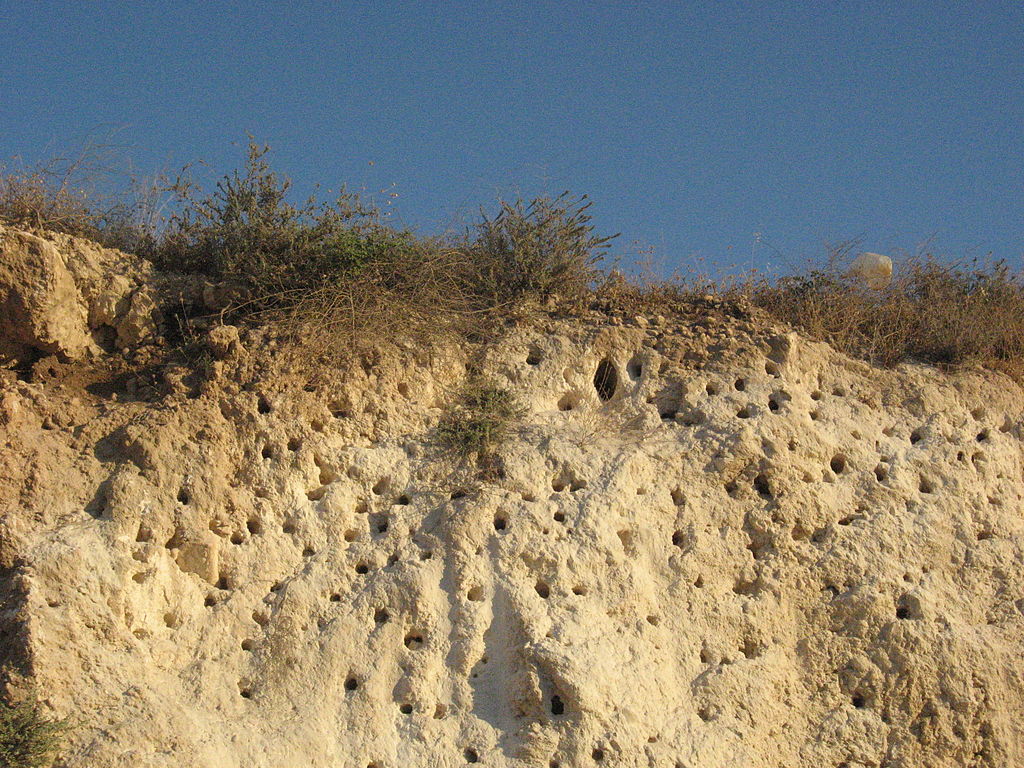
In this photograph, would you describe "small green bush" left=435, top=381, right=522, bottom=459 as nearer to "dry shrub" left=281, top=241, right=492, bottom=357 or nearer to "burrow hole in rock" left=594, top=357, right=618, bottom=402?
"dry shrub" left=281, top=241, right=492, bottom=357

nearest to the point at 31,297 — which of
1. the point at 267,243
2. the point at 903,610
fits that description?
the point at 267,243

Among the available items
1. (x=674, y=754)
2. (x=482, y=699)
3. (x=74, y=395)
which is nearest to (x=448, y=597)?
(x=482, y=699)

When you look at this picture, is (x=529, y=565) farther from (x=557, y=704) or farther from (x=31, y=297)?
(x=31, y=297)

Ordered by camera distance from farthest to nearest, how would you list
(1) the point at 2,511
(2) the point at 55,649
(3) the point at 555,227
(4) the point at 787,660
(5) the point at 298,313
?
(3) the point at 555,227 < (5) the point at 298,313 < (4) the point at 787,660 < (1) the point at 2,511 < (2) the point at 55,649

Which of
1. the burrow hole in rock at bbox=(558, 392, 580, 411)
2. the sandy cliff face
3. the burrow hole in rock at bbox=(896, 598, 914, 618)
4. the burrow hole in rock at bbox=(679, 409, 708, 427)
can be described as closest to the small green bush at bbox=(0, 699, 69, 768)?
the sandy cliff face

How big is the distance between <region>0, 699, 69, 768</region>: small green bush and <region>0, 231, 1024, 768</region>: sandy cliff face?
102 mm

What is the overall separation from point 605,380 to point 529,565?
6.18 ft

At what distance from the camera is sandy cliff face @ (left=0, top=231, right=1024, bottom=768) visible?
20.7 feet

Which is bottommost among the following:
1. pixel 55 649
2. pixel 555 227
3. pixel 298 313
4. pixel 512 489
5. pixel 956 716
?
pixel 55 649

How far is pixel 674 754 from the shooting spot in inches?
257

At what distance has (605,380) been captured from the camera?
330 inches

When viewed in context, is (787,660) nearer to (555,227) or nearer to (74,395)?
(555,227)

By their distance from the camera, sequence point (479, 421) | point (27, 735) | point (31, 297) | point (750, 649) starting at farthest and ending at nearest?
point (479, 421) → point (31, 297) → point (750, 649) → point (27, 735)

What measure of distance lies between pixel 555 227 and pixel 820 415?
248 cm
